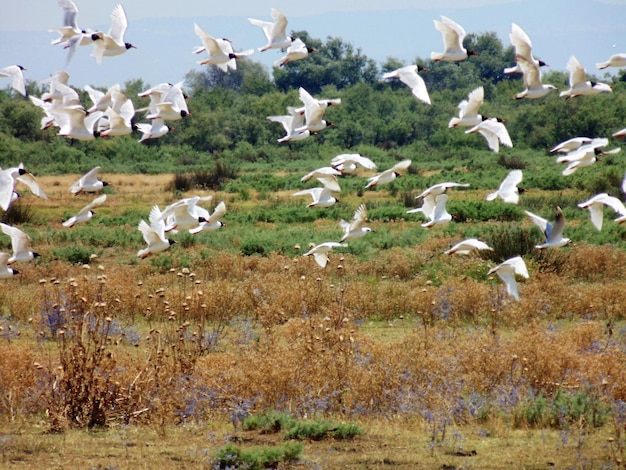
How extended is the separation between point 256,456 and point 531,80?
842cm

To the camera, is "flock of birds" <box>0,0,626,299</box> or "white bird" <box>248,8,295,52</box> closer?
"flock of birds" <box>0,0,626,299</box>

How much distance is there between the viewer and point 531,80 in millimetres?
13992

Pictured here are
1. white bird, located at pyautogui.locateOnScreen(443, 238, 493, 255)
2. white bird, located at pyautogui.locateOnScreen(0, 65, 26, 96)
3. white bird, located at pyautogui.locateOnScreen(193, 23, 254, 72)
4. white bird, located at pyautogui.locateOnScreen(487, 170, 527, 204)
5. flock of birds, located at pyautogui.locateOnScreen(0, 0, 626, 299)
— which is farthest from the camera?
white bird, located at pyautogui.locateOnScreen(0, 65, 26, 96)

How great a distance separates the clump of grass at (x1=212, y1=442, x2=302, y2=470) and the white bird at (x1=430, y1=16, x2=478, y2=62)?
780 centimetres

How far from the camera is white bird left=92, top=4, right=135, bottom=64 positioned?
46.2ft

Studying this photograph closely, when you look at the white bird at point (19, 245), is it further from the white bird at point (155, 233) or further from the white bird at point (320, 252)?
the white bird at point (320, 252)

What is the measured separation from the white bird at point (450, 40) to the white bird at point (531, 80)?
875mm

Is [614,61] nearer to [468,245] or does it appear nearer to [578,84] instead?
[578,84]

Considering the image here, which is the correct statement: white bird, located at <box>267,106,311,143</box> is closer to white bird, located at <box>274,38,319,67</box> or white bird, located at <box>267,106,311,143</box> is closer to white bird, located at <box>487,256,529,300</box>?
white bird, located at <box>274,38,319,67</box>

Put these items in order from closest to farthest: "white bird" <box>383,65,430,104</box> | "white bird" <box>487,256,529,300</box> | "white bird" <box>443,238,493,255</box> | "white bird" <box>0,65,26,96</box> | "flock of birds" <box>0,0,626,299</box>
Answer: "white bird" <box>487,256,529,300</box> < "white bird" <box>443,238,493,255</box> < "flock of birds" <box>0,0,626,299</box> < "white bird" <box>383,65,430,104</box> < "white bird" <box>0,65,26,96</box>

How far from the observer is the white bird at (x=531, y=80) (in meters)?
13.7

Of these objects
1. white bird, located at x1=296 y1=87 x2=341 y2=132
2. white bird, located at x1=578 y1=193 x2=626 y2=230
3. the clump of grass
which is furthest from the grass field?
white bird, located at x1=296 y1=87 x2=341 y2=132

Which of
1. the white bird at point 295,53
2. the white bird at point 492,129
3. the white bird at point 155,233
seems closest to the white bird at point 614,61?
the white bird at point 492,129

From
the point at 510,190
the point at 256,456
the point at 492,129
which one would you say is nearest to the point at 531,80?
the point at 492,129
